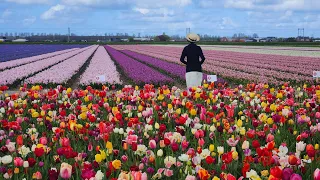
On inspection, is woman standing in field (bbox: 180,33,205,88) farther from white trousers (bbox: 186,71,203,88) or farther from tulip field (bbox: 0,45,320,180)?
tulip field (bbox: 0,45,320,180)

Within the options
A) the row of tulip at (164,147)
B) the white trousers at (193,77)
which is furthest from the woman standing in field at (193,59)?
the row of tulip at (164,147)

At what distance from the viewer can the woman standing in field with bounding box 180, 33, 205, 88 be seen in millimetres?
9528

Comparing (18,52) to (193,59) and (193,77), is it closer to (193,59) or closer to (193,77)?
(193,77)

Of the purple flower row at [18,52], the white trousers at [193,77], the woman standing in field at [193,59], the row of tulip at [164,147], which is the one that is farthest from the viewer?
the purple flower row at [18,52]

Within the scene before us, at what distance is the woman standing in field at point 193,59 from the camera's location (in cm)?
953

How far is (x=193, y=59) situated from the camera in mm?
9688

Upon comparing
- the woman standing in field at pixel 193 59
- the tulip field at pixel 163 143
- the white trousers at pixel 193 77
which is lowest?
the tulip field at pixel 163 143

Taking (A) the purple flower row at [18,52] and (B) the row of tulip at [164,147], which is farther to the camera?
(A) the purple flower row at [18,52]

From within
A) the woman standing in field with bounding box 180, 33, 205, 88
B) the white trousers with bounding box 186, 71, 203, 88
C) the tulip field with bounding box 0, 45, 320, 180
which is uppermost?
the woman standing in field with bounding box 180, 33, 205, 88

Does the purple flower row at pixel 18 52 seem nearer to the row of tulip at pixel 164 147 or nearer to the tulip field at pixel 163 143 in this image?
the tulip field at pixel 163 143

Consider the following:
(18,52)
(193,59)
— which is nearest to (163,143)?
(193,59)

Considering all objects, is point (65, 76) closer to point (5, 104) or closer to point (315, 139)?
point (5, 104)

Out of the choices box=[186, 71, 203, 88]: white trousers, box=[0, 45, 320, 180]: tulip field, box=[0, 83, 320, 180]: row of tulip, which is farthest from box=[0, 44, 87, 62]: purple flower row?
box=[0, 83, 320, 180]: row of tulip

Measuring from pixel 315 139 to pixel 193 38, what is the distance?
17.0 ft
